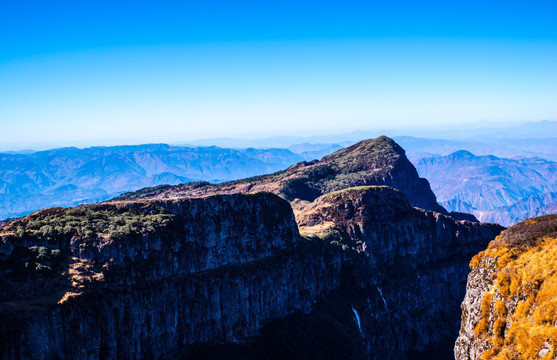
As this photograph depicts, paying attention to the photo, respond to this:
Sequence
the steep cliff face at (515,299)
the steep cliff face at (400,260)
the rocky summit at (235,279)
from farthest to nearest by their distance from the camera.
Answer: the steep cliff face at (400,260), the rocky summit at (235,279), the steep cliff face at (515,299)

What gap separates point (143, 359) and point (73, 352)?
12616 millimetres

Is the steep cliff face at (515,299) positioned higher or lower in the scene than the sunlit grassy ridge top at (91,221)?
lower

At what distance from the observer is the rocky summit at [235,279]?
66812 millimetres

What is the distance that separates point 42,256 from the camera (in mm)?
68875

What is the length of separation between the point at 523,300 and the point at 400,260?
8993 centimetres

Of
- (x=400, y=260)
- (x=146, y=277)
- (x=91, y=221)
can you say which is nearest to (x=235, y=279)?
(x=146, y=277)

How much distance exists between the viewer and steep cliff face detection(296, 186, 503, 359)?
122394 millimetres

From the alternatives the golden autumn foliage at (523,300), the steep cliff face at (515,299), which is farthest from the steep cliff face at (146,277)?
the golden autumn foliage at (523,300)

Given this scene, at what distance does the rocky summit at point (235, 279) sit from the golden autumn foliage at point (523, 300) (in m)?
46.2

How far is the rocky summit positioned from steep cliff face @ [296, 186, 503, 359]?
14.0 inches

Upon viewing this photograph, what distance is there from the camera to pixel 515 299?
166ft

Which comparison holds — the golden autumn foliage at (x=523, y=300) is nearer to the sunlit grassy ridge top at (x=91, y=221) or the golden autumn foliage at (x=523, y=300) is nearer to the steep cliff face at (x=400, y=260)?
the sunlit grassy ridge top at (x=91, y=221)

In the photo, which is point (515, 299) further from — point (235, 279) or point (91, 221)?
point (91, 221)

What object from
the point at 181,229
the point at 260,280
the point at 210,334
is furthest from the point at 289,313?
the point at 181,229
